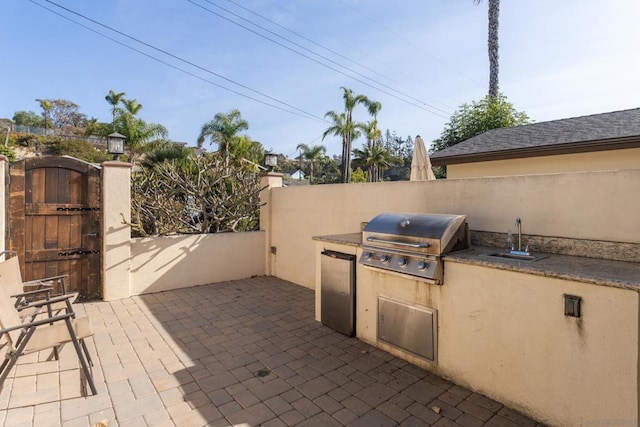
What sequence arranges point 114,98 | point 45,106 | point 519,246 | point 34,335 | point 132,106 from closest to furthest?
point 34,335 < point 519,246 < point 132,106 < point 114,98 < point 45,106

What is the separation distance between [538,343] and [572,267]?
0.70 meters

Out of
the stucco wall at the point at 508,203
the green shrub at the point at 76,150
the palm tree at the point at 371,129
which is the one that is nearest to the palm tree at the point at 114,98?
the green shrub at the point at 76,150

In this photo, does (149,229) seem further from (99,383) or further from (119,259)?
(99,383)

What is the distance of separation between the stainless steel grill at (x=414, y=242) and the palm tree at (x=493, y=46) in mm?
16347

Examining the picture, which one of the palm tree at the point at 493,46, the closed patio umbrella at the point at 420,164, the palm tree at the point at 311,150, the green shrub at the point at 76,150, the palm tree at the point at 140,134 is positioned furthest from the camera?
the palm tree at the point at 311,150

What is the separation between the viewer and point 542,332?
8.82 ft

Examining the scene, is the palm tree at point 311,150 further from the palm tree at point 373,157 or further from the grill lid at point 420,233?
the grill lid at point 420,233

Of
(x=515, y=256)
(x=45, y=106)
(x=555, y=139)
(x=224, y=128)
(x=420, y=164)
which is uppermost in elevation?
(x=45, y=106)

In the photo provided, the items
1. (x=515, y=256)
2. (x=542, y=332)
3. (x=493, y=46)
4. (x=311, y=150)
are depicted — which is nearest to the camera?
(x=542, y=332)

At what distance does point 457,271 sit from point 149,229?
247 inches

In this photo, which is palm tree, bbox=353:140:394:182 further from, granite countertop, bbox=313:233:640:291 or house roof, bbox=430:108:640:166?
granite countertop, bbox=313:233:640:291

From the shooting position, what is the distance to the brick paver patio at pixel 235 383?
2.80m

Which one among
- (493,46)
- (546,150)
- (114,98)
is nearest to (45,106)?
(114,98)

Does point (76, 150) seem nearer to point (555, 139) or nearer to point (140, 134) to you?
point (140, 134)
